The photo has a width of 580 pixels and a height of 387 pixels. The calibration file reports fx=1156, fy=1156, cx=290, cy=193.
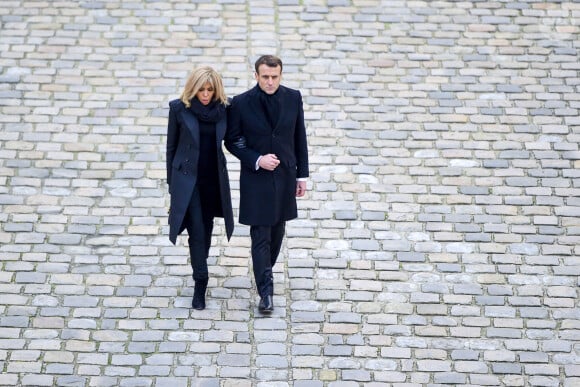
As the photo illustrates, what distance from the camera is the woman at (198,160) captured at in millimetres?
8570

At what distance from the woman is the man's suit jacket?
0.13 meters

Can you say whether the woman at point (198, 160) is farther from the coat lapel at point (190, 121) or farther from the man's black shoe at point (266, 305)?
the man's black shoe at point (266, 305)

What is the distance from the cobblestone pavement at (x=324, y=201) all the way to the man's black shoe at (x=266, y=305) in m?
0.07

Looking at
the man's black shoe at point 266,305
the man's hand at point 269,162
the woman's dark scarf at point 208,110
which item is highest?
the woman's dark scarf at point 208,110

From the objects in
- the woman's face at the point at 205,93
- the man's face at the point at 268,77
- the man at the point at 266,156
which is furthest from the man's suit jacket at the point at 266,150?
the woman's face at the point at 205,93

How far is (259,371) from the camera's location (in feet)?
28.1

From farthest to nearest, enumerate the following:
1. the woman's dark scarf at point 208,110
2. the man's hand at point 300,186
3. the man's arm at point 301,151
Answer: the man's hand at point 300,186 → the man's arm at point 301,151 → the woman's dark scarf at point 208,110

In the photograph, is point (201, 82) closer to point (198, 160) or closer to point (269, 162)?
point (198, 160)

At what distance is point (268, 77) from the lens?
857cm

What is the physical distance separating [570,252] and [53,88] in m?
5.46

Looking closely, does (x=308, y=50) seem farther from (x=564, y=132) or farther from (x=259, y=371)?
(x=259, y=371)

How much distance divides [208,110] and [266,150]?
0.56 meters

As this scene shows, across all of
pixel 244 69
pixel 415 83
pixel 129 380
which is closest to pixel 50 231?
pixel 129 380

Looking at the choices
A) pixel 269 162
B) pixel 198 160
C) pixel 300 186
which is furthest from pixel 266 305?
pixel 198 160
